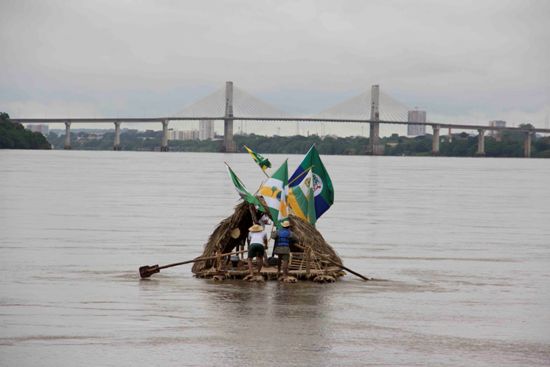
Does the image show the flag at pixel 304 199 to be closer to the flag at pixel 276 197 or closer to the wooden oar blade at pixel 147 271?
the flag at pixel 276 197

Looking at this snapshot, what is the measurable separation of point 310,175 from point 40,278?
5.27m

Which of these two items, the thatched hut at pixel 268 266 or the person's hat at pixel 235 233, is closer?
the thatched hut at pixel 268 266

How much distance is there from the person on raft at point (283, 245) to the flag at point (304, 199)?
1620 millimetres

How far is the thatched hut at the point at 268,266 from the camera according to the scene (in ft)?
71.2

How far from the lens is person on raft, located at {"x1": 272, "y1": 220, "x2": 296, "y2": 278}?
2117 cm

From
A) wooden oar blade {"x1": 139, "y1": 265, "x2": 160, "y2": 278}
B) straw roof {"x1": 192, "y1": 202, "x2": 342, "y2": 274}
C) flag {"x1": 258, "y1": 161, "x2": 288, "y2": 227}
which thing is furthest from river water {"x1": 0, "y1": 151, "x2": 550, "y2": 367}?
flag {"x1": 258, "y1": 161, "x2": 288, "y2": 227}

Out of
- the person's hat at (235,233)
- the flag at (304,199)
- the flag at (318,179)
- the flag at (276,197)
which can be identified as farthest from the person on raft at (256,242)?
the flag at (318,179)

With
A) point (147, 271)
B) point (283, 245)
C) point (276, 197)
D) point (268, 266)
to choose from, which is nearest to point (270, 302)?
point (283, 245)

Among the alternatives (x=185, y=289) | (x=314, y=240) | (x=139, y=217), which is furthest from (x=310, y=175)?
(x=139, y=217)

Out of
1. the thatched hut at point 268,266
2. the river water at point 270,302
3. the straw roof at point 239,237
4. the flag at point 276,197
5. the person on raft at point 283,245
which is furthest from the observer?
the straw roof at point 239,237

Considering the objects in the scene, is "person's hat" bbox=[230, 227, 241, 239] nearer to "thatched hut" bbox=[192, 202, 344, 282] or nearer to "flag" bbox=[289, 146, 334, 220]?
"thatched hut" bbox=[192, 202, 344, 282]

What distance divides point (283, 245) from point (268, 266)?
1.18 m

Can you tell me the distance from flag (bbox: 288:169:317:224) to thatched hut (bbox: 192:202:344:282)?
0.95m

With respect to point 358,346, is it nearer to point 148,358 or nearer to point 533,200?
point 148,358
